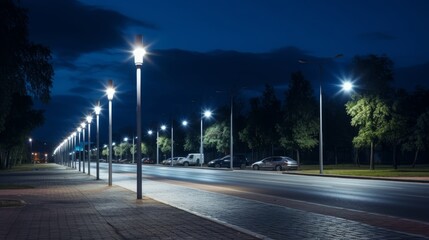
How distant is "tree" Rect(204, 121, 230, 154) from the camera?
80938 mm

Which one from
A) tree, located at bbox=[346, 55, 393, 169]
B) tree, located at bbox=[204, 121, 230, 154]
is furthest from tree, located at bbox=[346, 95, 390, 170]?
tree, located at bbox=[204, 121, 230, 154]

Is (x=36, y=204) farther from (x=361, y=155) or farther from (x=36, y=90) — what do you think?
(x=361, y=155)

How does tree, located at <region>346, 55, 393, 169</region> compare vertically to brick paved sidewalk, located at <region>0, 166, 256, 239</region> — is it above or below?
above

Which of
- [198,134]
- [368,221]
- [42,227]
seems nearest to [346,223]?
[368,221]

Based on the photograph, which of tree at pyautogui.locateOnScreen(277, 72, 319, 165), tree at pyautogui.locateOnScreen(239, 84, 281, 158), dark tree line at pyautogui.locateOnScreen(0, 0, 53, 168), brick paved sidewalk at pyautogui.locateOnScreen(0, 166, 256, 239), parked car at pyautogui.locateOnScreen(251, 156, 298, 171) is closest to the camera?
brick paved sidewalk at pyautogui.locateOnScreen(0, 166, 256, 239)

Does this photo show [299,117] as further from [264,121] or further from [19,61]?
[19,61]

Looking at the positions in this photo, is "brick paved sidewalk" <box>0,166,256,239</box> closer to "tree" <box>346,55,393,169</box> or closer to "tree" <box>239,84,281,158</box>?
"tree" <box>346,55,393,169</box>

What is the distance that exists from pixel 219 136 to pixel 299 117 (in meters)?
23.0

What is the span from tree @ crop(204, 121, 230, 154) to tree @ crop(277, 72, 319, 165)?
64.1ft

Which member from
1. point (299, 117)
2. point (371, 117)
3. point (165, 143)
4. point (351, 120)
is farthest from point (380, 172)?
point (165, 143)

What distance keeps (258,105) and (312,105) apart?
12617mm

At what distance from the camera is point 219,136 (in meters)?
81.9

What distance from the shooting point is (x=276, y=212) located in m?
16.2

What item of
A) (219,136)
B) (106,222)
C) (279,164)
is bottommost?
(279,164)
